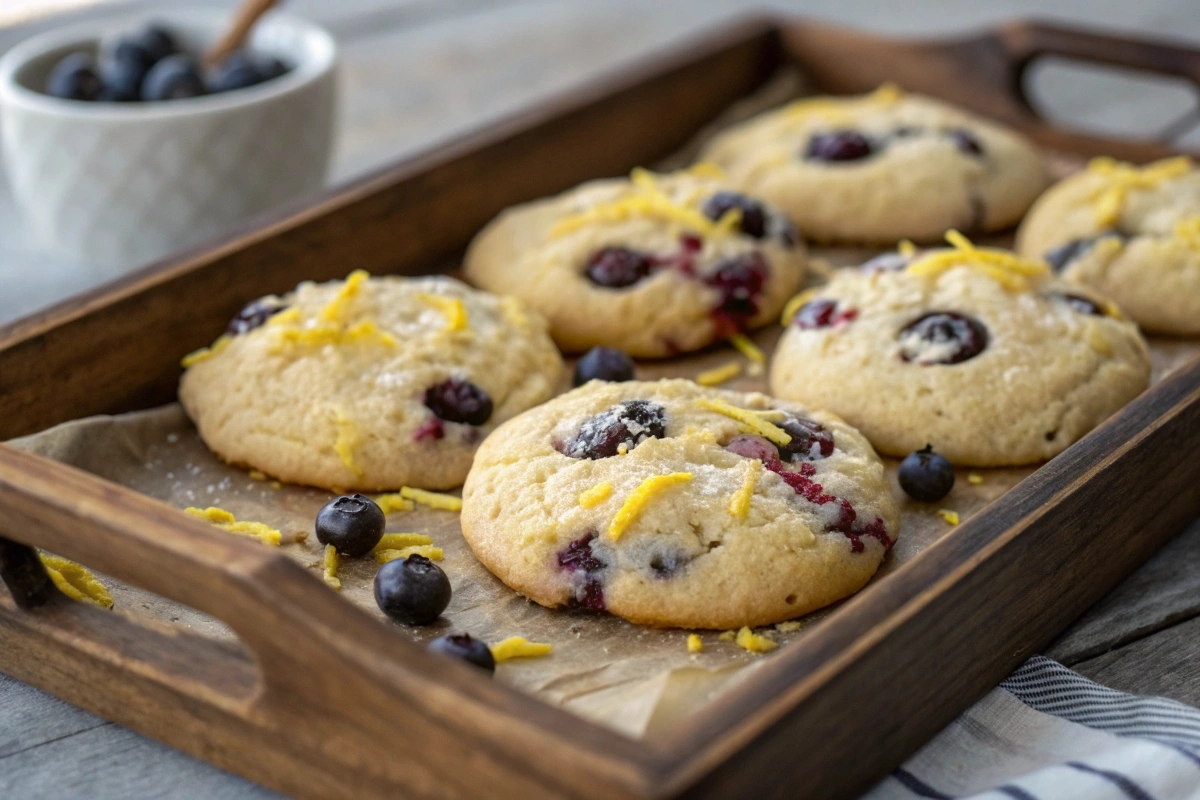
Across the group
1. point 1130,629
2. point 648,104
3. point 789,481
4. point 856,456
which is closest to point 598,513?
point 789,481

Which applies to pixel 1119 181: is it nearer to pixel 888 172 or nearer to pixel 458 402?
pixel 888 172

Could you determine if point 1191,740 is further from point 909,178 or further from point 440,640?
point 909,178

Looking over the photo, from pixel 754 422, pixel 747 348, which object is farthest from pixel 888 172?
pixel 754 422

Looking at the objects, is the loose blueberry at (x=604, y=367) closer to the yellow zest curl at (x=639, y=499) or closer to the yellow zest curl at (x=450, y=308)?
the yellow zest curl at (x=450, y=308)

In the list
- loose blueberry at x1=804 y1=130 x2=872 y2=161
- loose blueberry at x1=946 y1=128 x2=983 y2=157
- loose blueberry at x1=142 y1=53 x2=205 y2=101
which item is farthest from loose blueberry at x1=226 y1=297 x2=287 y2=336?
loose blueberry at x1=946 y1=128 x2=983 y2=157

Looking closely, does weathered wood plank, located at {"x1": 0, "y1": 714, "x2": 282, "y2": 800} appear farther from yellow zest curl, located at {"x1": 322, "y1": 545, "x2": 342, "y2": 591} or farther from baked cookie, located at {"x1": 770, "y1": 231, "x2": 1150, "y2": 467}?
baked cookie, located at {"x1": 770, "y1": 231, "x2": 1150, "y2": 467}
